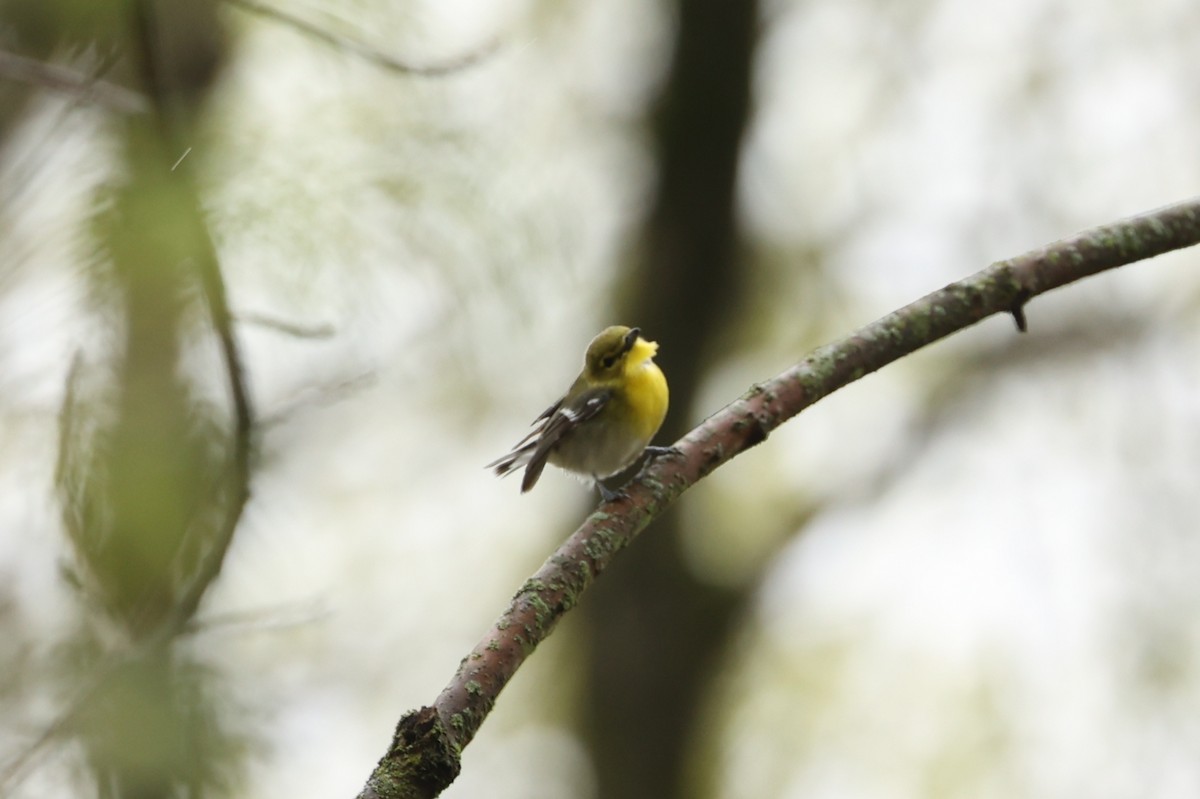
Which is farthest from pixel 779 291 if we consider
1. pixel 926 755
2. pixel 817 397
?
pixel 817 397

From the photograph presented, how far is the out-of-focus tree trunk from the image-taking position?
7.65 m

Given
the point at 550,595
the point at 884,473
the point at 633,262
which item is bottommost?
the point at 550,595

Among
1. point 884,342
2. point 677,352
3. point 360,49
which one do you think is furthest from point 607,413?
point 677,352

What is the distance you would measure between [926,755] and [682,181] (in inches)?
168

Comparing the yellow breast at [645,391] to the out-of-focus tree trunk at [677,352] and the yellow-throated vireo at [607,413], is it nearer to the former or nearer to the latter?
the yellow-throated vireo at [607,413]

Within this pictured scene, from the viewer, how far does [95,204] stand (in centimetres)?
177

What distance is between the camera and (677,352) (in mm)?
7883

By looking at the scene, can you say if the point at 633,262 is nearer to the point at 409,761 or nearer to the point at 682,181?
the point at 682,181

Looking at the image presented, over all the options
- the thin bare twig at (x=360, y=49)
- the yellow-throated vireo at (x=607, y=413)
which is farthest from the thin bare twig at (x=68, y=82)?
the yellow-throated vireo at (x=607, y=413)

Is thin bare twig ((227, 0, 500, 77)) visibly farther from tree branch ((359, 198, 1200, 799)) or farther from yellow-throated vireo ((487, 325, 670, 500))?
yellow-throated vireo ((487, 325, 670, 500))

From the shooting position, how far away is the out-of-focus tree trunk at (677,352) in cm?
765

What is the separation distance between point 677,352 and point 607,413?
4.47 meters

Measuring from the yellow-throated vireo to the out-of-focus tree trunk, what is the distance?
12.4ft

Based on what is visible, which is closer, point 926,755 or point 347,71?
point 347,71
